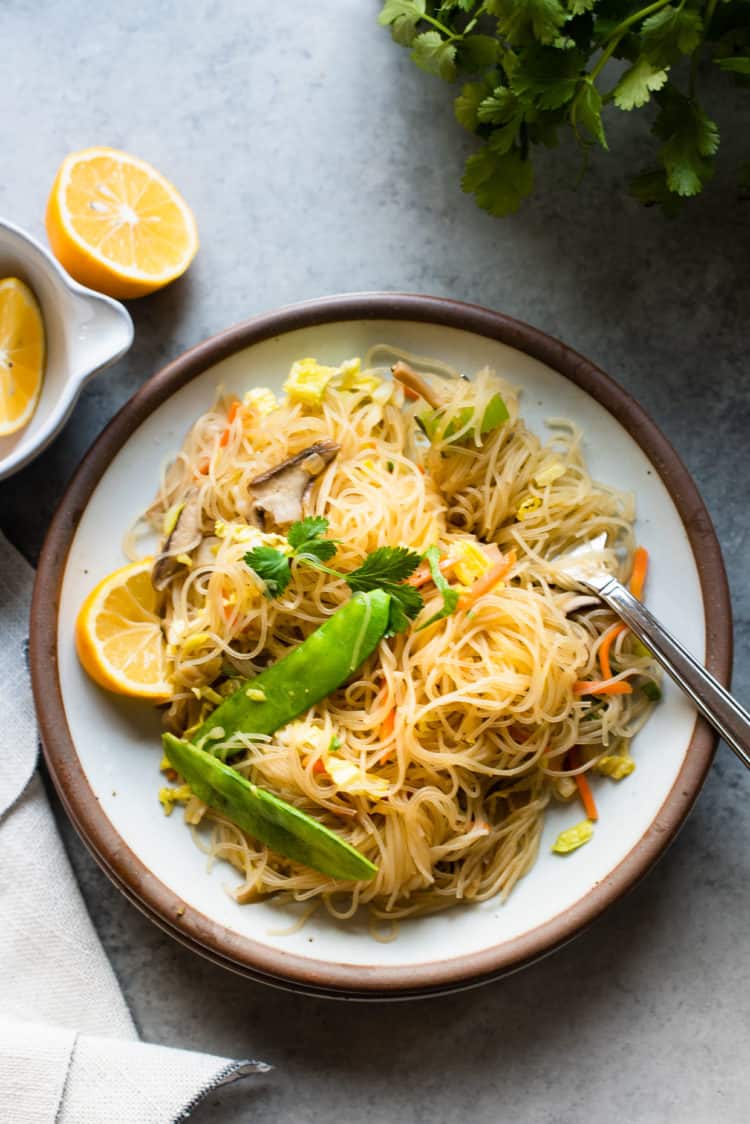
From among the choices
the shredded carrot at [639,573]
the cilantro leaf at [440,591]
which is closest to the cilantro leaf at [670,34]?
the shredded carrot at [639,573]

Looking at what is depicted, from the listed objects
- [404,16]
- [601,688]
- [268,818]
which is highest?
[404,16]

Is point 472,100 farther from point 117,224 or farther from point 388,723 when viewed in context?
point 388,723

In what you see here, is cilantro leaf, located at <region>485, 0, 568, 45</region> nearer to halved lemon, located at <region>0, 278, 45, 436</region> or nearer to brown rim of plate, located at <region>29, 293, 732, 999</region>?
brown rim of plate, located at <region>29, 293, 732, 999</region>

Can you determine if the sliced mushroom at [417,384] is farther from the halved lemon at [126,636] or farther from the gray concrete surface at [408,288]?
the halved lemon at [126,636]

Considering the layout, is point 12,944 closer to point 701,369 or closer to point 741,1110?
point 741,1110

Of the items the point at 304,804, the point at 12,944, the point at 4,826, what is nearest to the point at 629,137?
the point at 304,804

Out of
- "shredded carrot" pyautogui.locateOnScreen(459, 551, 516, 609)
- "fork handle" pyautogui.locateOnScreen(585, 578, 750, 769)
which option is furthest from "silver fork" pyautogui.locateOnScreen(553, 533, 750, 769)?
"shredded carrot" pyautogui.locateOnScreen(459, 551, 516, 609)

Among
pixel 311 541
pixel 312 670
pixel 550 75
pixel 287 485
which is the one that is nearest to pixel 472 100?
pixel 550 75
